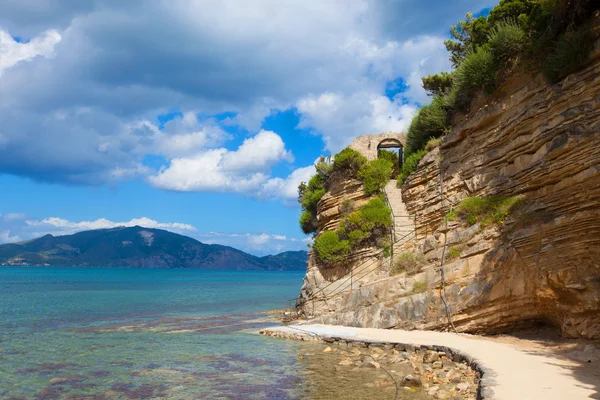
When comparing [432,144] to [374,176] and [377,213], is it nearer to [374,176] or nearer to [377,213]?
[374,176]

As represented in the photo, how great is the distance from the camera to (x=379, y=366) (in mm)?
12977

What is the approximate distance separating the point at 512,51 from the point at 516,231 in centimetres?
730

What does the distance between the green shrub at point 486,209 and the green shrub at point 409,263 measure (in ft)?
7.02

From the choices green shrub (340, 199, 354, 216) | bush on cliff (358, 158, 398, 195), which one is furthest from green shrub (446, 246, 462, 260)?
green shrub (340, 199, 354, 216)

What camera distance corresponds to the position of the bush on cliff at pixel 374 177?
24234mm

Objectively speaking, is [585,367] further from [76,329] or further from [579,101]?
[76,329]

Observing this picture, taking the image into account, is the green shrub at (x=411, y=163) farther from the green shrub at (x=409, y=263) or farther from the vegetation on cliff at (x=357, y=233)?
the green shrub at (x=409, y=263)

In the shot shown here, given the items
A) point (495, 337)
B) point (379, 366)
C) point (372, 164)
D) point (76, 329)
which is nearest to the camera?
point (379, 366)

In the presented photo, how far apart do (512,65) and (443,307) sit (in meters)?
9.05

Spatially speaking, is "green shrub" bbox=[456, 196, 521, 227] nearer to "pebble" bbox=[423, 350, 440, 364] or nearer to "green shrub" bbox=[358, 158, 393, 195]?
"pebble" bbox=[423, 350, 440, 364]

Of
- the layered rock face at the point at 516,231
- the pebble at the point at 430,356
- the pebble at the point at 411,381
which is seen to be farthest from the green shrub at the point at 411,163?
the pebble at the point at 411,381

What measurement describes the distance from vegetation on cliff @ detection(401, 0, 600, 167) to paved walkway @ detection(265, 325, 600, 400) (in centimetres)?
815

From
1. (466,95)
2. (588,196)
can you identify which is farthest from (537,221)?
(466,95)

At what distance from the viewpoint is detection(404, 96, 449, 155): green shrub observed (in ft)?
72.3
